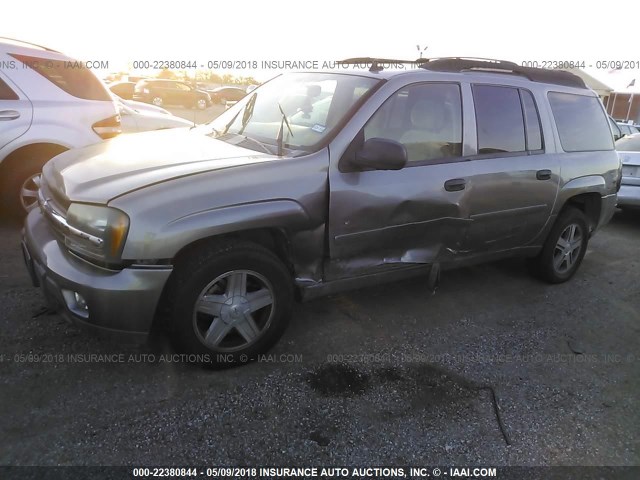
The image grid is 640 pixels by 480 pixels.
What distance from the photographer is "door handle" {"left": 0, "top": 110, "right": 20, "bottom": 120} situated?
460 cm

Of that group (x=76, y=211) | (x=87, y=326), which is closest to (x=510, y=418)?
(x=87, y=326)

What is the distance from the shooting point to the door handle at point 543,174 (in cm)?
399

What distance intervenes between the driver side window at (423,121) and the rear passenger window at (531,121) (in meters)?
0.80

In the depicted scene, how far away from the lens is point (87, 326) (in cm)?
255

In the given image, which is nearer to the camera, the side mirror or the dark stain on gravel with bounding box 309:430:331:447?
the dark stain on gravel with bounding box 309:430:331:447

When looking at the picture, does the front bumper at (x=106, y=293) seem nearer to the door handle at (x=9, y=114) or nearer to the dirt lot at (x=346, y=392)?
the dirt lot at (x=346, y=392)

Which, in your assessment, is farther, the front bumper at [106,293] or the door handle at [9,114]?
the door handle at [9,114]

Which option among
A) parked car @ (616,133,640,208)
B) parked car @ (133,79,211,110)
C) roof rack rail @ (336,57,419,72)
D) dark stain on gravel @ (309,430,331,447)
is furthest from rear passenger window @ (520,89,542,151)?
parked car @ (133,79,211,110)

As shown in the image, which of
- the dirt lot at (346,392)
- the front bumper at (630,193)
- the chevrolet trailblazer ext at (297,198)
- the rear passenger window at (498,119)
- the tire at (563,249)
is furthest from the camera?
the front bumper at (630,193)

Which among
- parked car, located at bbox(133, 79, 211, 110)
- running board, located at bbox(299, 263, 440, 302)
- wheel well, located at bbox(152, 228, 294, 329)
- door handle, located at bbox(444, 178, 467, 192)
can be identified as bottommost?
parked car, located at bbox(133, 79, 211, 110)

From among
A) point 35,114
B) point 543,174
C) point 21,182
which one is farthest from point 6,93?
point 543,174

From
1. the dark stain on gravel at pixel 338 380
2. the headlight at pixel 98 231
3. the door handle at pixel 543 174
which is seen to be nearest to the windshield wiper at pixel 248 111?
the headlight at pixel 98 231

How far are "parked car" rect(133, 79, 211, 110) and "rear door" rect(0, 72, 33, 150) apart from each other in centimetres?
1690

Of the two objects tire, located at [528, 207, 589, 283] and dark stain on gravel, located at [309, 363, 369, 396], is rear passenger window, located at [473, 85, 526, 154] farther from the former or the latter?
dark stain on gravel, located at [309, 363, 369, 396]
